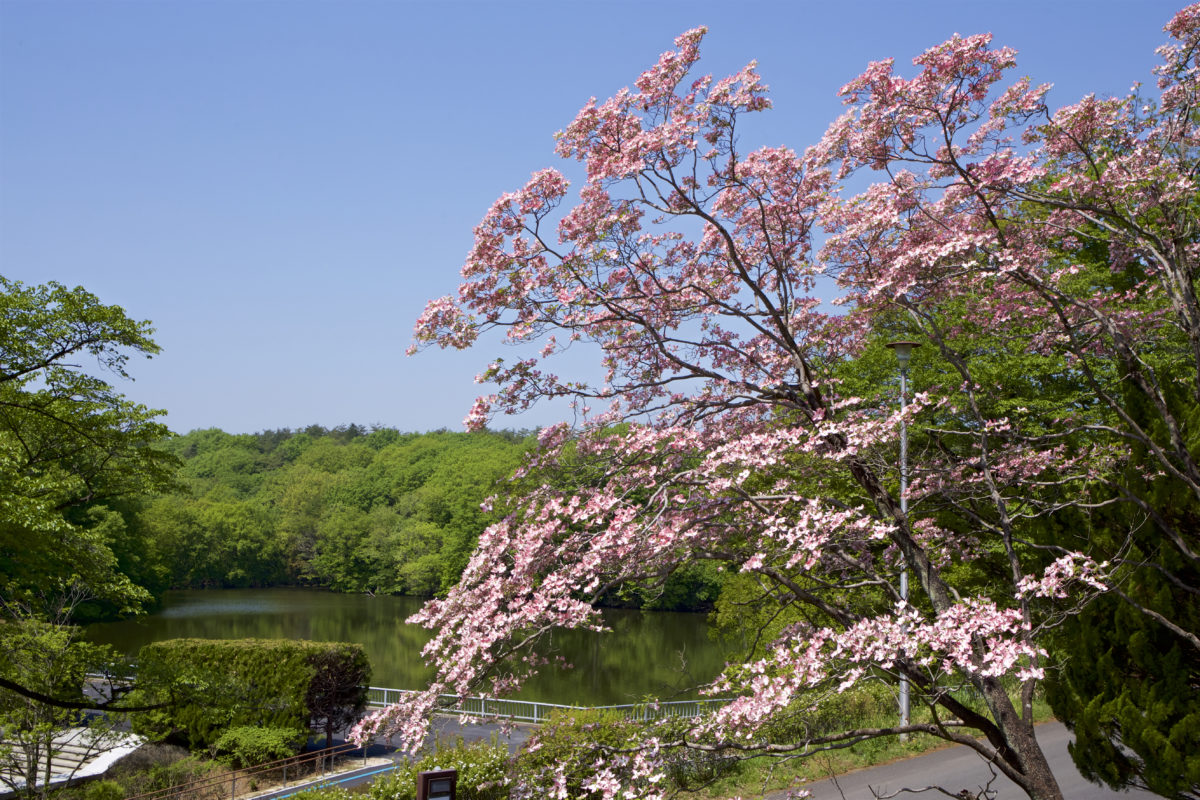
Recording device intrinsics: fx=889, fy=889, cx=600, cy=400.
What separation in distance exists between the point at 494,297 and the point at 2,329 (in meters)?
11.3

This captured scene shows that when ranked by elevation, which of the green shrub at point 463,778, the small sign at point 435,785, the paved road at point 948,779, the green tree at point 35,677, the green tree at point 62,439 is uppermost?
the green tree at point 62,439

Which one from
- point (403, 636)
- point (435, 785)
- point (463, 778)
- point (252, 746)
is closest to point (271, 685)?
point (252, 746)

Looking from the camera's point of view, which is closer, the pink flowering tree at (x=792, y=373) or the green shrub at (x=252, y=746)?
the pink flowering tree at (x=792, y=373)

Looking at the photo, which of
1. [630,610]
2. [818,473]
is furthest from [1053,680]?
[630,610]

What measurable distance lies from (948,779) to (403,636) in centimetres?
3963

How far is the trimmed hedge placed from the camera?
2053 cm

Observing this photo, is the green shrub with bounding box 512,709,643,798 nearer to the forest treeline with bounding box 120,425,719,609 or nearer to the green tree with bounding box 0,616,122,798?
the green tree with bounding box 0,616,122,798

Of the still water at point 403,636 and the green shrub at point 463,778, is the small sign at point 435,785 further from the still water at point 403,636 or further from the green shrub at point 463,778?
the still water at point 403,636

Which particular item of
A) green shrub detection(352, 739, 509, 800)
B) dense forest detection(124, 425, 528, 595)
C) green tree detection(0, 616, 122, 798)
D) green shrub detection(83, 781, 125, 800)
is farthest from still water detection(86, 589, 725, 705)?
green shrub detection(352, 739, 509, 800)

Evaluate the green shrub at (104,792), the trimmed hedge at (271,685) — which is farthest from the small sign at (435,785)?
the trimmed hedge at (271,685)

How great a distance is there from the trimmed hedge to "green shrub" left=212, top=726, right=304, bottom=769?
298mm

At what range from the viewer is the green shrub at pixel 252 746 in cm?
2008

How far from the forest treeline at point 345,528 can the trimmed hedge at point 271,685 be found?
28.8m

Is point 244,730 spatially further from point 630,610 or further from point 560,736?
point 630,610
